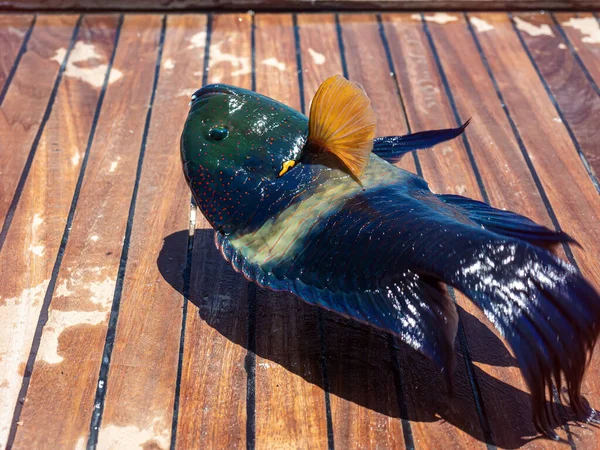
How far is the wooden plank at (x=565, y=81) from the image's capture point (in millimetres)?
3969

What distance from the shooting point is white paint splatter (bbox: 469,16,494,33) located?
193 inches

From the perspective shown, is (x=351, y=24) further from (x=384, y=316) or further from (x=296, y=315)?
(x=384, y=316)

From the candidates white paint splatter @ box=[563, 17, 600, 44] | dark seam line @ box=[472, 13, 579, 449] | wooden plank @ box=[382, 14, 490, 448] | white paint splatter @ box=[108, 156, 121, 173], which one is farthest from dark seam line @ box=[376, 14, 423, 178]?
white paint splatter @ box=[108, 156, 121, 173]

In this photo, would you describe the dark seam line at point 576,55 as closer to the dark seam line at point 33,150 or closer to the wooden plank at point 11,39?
the dark seam line at point 33,150

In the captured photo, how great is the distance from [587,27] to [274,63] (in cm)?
215

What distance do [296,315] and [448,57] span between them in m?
2.43

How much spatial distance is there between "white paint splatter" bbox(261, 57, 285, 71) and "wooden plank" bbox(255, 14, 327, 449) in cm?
190

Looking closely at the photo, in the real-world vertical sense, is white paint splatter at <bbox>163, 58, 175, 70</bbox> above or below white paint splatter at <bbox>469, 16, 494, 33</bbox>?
below

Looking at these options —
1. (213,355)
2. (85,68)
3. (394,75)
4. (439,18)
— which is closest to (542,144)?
(394,75)

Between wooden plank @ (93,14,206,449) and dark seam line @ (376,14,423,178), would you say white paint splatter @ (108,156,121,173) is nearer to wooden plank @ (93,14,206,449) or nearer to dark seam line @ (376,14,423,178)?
wooden plank @ (93,14,206,449)

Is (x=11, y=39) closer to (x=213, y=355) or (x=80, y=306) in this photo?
(x=80, y=306)

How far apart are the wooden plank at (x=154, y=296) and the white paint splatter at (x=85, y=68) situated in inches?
13.5

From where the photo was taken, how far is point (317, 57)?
14.9 ft

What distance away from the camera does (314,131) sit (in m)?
2.54
